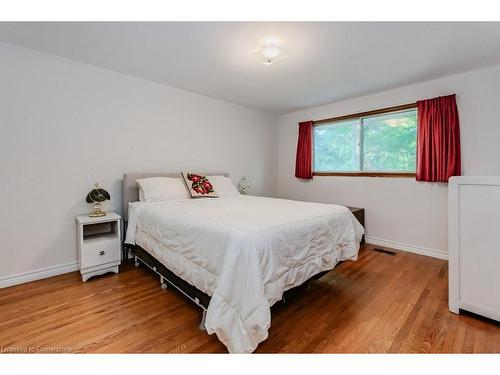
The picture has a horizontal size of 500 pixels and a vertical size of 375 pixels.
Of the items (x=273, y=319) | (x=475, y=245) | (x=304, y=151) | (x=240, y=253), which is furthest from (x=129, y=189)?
(x=475, y=245)

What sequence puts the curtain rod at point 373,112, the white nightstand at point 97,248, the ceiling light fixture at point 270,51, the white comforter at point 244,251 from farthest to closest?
1. the curtain rod at point 373,112
2. the white nightstand at point 97,248
3. the ceiling light fixture at point 270,51
4. the white comforter at point 244,251

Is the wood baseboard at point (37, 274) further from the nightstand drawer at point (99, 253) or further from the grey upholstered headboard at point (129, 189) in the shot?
the grey upholstered headboard at point (129, 189)

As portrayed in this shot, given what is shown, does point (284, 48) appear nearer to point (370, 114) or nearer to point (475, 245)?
point (370, 114)

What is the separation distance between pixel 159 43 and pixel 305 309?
2.56 m

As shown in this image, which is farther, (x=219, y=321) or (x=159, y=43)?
(x=159, y=43)

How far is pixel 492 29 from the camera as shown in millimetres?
1835

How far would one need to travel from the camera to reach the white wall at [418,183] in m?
2.53

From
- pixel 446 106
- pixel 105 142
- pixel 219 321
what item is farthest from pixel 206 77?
pixel 446 106

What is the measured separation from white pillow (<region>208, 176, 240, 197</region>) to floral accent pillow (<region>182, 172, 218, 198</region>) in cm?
10

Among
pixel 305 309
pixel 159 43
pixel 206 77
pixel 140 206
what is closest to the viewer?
pixel 305 309

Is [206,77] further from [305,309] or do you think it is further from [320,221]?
[305,309]

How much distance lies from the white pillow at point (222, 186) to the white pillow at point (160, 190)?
1.49ft

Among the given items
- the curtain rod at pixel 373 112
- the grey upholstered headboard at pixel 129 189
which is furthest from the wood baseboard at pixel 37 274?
the curtain rod at pixel 373 112

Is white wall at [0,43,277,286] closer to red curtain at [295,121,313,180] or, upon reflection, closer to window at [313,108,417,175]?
red curtain at [295,121,313,180]
